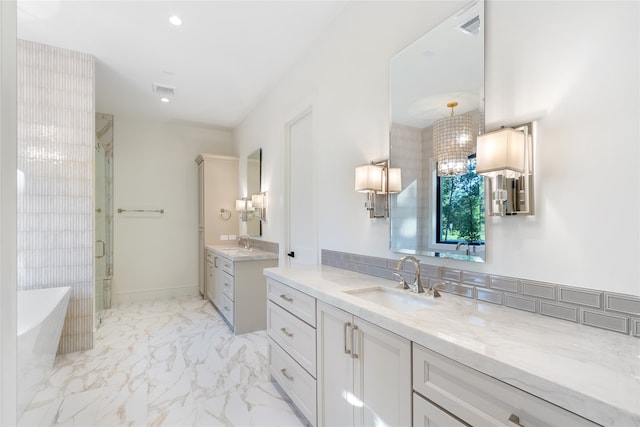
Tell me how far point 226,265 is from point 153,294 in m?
2.09

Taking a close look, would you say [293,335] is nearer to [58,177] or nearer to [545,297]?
[545,297]

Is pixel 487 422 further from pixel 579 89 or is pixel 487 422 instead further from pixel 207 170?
pixel 207 170

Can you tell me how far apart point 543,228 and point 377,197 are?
3.39ft

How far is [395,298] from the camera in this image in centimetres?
170

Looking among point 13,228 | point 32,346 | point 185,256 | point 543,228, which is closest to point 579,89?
point 543,228

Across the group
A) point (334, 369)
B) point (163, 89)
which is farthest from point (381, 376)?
point (163, 89)

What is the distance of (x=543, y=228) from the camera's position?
1.21m

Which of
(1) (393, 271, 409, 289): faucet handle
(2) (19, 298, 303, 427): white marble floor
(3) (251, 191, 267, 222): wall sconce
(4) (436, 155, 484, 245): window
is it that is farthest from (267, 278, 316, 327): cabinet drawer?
(3) (251, 191, 267, 222): wall sconce

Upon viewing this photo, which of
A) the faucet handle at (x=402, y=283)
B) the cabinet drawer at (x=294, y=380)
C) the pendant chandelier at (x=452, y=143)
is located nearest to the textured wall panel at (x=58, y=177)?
the cabinet drawer at (x=294, y=380)

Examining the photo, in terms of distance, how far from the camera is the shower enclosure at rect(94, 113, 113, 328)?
4043 mm

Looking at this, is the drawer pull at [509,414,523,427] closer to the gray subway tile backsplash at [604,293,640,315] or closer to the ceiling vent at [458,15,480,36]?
the gray subway tile backsplash at [604,293,640,315]

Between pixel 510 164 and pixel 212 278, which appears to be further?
pixel 212 278

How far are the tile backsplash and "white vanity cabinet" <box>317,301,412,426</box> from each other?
533 mm

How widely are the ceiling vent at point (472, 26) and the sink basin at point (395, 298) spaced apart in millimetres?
1331
